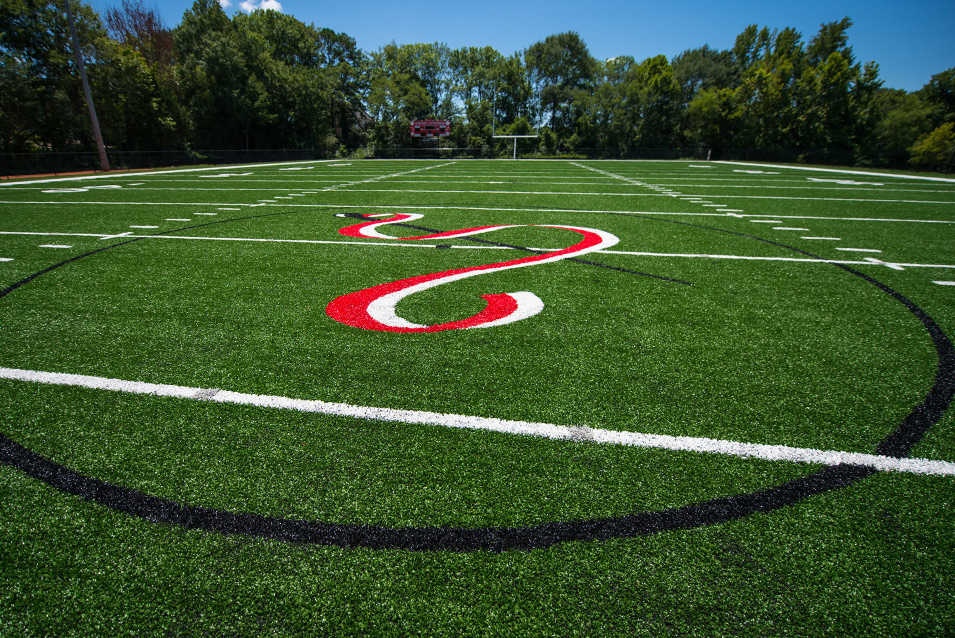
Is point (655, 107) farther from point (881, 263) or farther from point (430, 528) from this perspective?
point (430, 528)

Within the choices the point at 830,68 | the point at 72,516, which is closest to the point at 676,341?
the point at 72,516

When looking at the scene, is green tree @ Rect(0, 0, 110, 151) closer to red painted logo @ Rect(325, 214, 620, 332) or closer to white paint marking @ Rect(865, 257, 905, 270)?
red painted logo @ Rect(325, 214, 620, 332)

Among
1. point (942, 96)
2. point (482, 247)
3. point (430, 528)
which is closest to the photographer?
point (430, 528)

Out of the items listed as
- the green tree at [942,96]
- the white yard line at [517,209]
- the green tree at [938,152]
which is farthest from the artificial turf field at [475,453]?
the green tree at [942,96]

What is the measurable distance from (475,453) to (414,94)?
2293 inches

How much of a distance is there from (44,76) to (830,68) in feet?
174

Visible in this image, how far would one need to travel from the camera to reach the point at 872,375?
2.58 metres

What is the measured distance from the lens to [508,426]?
2.09 metres

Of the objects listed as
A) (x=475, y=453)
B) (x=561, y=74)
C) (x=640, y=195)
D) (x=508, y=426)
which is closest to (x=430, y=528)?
(x=475, y=453)

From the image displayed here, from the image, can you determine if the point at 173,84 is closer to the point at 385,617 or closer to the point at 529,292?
the point at 529,292

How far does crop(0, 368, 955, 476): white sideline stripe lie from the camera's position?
187 centimetres

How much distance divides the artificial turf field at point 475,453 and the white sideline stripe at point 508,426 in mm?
14

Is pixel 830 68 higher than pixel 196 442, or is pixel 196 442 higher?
pixel 830 68

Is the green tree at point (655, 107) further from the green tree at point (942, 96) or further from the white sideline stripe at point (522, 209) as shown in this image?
the white sideline stripe at point (522, 209)
